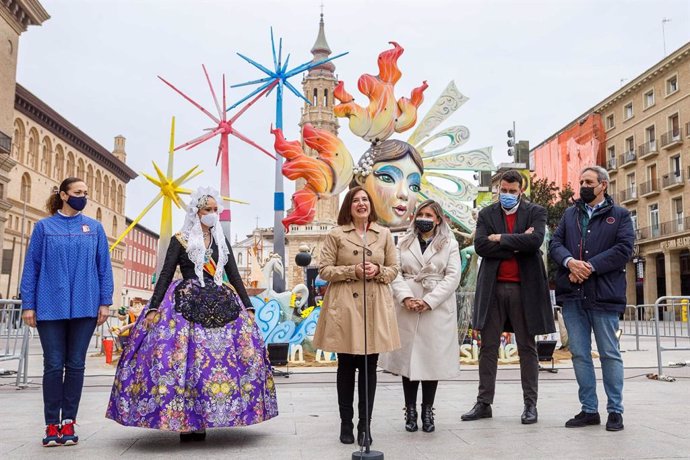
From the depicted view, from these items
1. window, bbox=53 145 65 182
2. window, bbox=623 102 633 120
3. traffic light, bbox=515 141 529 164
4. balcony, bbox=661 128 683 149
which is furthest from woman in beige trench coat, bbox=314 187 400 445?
window, bbox=53 145 65 182

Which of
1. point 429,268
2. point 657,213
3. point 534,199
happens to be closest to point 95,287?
point 429,268

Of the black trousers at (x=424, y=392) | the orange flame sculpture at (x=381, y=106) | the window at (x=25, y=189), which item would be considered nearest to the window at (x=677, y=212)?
the orange flame sculpture at (x=381, y=106)

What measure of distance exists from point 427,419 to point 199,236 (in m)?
2.16

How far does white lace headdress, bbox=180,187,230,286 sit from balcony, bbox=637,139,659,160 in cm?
3965

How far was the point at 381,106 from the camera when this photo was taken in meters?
11.2

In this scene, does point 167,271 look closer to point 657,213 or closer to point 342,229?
point 342,229

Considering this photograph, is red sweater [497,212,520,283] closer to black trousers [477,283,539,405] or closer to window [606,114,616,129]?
black trousers [477,283,539,405]

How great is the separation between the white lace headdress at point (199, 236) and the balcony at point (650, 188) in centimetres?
3940

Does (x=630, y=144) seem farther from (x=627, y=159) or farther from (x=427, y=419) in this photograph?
(x=427, y=419)

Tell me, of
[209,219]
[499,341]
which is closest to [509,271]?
[499,341]

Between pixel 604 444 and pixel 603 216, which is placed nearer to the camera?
pixel 604 444

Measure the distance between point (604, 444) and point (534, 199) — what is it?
26482 mm

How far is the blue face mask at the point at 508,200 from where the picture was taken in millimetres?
5656

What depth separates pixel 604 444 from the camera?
4500mm
